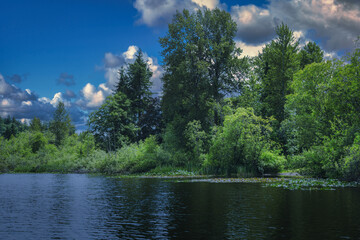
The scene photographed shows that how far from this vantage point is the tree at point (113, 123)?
238 ft

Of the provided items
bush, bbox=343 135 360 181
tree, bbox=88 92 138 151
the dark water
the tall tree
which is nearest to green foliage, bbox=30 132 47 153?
tree, bbox=88 92 138 151

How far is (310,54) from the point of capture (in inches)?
2640

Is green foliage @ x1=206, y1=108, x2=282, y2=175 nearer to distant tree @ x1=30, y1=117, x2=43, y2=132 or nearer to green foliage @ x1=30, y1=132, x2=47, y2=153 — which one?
green foliage @ x1=30, y1=132, x2=47, y2=153

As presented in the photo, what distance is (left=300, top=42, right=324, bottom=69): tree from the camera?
67.1m

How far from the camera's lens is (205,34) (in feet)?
186

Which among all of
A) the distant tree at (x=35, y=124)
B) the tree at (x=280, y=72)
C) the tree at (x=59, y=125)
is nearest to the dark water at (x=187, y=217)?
the tree at (x=280, y=72)

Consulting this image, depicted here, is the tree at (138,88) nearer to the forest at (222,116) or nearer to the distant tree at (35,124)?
the forest at (222,116)

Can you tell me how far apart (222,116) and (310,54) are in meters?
27.5

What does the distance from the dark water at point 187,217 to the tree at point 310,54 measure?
51078 millimetres

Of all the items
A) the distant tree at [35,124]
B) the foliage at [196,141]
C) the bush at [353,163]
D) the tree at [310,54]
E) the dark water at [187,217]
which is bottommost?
the dark water at [187,217]

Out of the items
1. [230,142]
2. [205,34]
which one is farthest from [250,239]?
[205,34]

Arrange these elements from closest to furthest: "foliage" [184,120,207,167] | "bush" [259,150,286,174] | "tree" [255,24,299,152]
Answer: "bush" [259,150,286,174]
"foliage" [184,120,207,167]
"tree" [255,24,299,152]

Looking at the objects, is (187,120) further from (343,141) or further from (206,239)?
(206,239)

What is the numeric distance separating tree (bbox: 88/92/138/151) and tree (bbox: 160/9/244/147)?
781 inches
